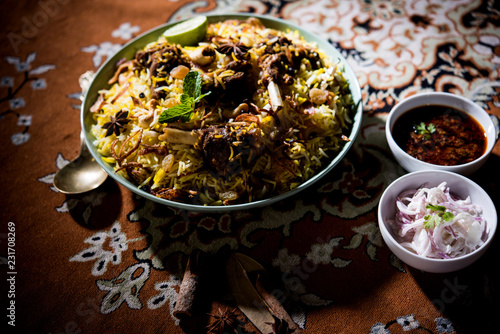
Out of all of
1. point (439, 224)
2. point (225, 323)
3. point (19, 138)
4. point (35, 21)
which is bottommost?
point (225, 323)

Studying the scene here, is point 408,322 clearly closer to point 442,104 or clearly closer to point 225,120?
point 442,104

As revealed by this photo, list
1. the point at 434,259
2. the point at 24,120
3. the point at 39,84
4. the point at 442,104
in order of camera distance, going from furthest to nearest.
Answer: the point at 39,84 < the point at 24,120 < the point at 442,104 < the point at 434,259

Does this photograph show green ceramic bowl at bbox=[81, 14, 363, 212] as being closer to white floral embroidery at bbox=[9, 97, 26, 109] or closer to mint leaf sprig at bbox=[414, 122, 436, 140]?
mint leaf sprig at bbox=[414, 122, 436, 140]

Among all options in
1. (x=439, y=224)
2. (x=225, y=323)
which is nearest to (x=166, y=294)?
(x=225, y=323)

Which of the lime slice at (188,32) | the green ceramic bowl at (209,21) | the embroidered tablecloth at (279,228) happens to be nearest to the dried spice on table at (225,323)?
the embroidered tablecloth at (279,228)

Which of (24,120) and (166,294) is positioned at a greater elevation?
(24,120)

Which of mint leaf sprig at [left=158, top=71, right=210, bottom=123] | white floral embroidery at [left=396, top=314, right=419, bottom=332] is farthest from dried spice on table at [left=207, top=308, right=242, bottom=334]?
mint leaf sprig at [left=158, top=71, right=210, bottom=123]
